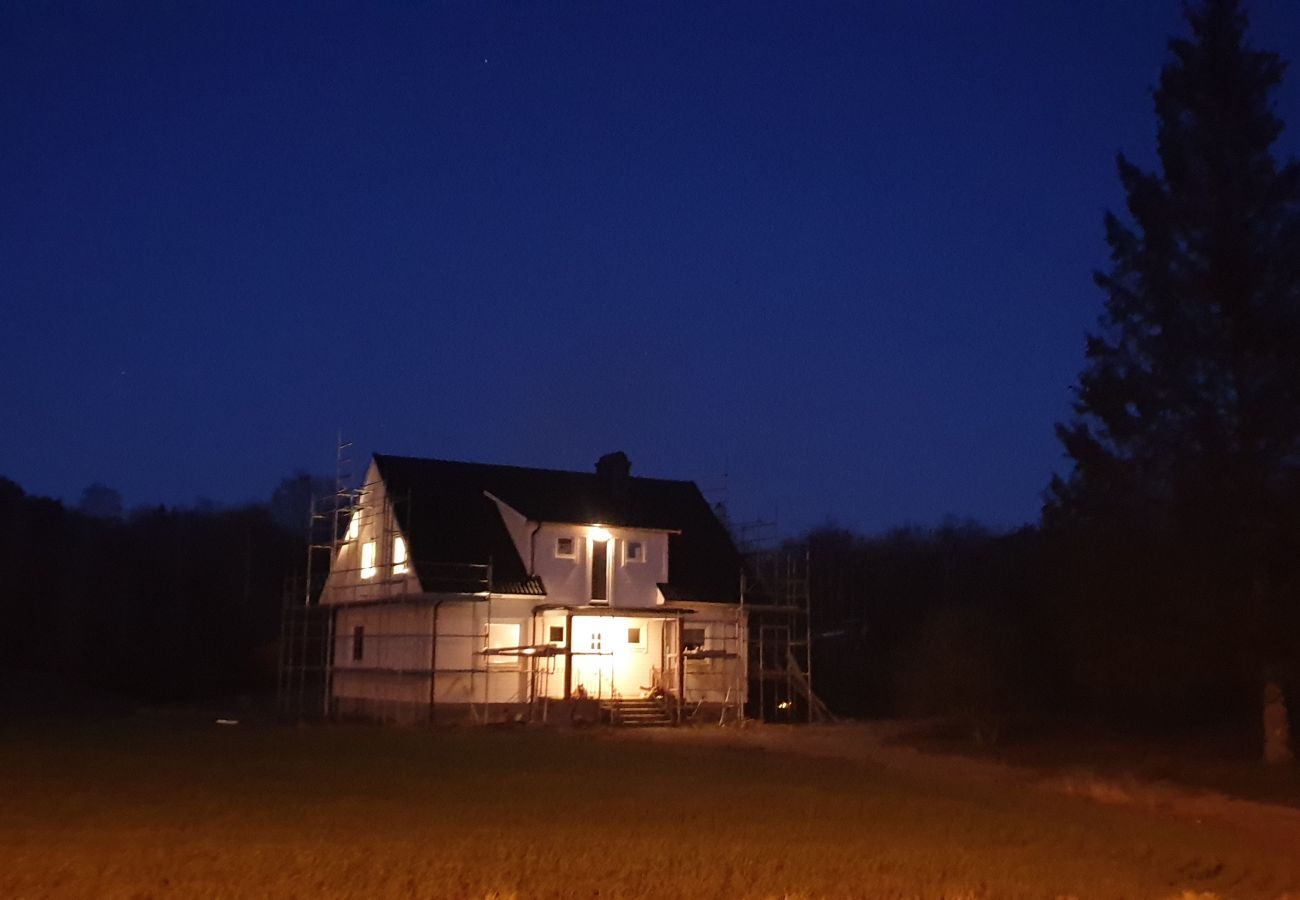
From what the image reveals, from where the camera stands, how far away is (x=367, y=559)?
4069 cm

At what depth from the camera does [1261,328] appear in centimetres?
2386

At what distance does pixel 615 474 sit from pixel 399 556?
24.4 feet

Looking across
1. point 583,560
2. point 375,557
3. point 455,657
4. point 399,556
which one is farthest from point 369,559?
point 583,560

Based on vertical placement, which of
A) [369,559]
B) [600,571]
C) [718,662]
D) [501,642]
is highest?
[369,559]

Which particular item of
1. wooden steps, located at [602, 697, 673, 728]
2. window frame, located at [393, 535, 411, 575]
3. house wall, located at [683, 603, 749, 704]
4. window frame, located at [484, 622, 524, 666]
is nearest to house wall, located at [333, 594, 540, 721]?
window frame, located at [484, 622, 524, 666]

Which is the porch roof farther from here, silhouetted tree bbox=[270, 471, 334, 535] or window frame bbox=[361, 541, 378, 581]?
silhouetted tree bbox=[270, 471, 334, 535]

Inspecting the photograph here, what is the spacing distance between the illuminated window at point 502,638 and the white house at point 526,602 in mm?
39

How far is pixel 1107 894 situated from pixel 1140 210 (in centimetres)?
1674

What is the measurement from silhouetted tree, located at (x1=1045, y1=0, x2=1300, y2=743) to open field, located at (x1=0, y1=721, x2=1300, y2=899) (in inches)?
196

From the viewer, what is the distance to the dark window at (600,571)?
3872 cm

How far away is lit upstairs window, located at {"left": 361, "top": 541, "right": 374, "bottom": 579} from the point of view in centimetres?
4009

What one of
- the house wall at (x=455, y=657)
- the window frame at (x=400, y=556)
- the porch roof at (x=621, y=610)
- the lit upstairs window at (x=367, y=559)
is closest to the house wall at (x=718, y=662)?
the porch roof at (x=621, y=610)

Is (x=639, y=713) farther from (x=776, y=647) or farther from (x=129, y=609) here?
(x=129, y=609)

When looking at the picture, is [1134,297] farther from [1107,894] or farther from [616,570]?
[616,570]
